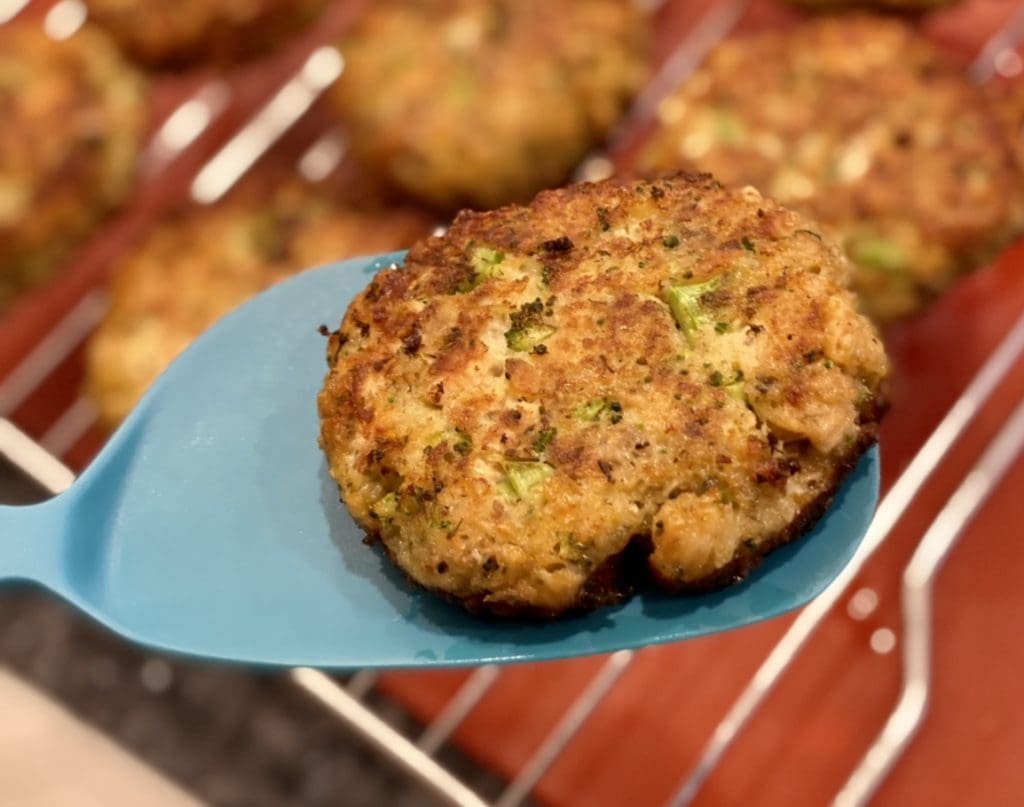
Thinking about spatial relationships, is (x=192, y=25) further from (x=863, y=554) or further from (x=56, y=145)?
(x=863, y=554)

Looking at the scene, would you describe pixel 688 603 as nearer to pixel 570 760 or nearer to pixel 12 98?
pixel 570 760

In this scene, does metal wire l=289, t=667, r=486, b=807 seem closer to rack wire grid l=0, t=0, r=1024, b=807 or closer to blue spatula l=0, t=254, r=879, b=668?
rack wire grid l=0, t=0, r=1024, b=807

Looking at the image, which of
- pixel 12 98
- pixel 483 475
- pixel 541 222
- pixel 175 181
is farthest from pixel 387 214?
pixel 483 475

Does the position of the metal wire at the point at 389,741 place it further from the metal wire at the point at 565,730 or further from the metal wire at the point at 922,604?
the metal wire at the point at 922,604

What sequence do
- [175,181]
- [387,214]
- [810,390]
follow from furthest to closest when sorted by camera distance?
[175,181] < [387,214] < [810,390]

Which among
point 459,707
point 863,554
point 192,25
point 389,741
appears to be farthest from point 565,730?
point 192,25
